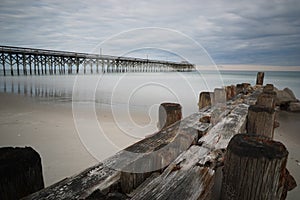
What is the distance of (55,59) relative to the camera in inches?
1337

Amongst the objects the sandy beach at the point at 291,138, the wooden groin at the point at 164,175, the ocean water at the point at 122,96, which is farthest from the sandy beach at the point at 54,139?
the sandy beach at the point at 291,138

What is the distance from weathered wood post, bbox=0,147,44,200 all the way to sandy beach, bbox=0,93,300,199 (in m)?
2.68

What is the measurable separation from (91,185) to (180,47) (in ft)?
8.43

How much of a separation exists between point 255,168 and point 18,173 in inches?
54.4

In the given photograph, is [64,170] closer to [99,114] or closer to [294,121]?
[99,114]

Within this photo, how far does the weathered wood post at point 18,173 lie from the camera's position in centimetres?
94

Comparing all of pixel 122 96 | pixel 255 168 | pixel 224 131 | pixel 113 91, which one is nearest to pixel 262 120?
pixel 224 131

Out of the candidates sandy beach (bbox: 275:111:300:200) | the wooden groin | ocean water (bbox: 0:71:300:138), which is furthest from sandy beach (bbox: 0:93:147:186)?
sandy beach (bbox: 275:111:300:200)

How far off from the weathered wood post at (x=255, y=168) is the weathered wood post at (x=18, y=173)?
1233mm

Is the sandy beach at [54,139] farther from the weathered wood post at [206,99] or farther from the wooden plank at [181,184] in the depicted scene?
the wooden plank at [181,184]

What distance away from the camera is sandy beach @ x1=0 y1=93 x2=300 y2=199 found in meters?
3.80

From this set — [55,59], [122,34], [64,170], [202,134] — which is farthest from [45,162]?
[55,59]

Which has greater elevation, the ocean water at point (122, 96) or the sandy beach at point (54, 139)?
the ocean water at point (122, 96)

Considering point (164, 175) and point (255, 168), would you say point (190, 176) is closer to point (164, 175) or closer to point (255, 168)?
point (164, 175)
